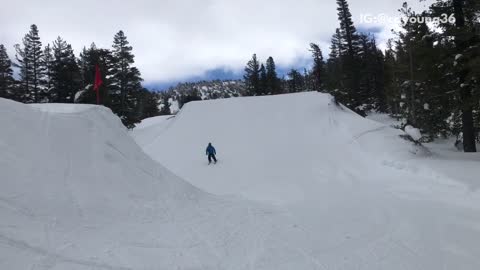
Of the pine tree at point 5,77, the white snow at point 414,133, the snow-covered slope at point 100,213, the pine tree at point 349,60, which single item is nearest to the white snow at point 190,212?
the snow-covered slope at point 100,213

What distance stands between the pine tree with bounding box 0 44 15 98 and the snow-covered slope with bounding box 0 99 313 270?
120 feet

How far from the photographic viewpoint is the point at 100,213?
6766 mm

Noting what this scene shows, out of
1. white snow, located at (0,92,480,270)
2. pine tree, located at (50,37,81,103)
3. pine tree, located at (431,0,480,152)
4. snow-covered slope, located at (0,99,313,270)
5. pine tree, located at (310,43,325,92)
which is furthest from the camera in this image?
pine tree, located at (310,43,325,92)

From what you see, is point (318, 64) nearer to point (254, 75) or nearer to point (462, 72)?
point (254, 75)

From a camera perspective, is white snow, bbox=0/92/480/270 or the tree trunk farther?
the tree trunk

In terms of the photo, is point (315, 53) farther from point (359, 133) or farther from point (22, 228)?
point (22, 228)

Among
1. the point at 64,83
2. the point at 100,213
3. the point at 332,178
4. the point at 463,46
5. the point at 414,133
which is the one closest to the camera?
the point at 100,213

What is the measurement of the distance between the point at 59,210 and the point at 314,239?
501cm

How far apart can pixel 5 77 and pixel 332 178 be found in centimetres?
4354

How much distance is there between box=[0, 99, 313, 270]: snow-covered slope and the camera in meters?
5.16

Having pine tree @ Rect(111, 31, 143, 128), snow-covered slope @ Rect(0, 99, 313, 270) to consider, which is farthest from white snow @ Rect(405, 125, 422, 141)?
pine tree @ Rect(111, 31, 143, 128)

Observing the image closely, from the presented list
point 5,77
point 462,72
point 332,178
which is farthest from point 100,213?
point 5,77

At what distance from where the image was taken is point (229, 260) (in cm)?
575

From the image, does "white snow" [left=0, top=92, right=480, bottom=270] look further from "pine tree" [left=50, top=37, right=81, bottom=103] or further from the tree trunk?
"pine tree" [left=50, top=37, right=81, bottom=103]
